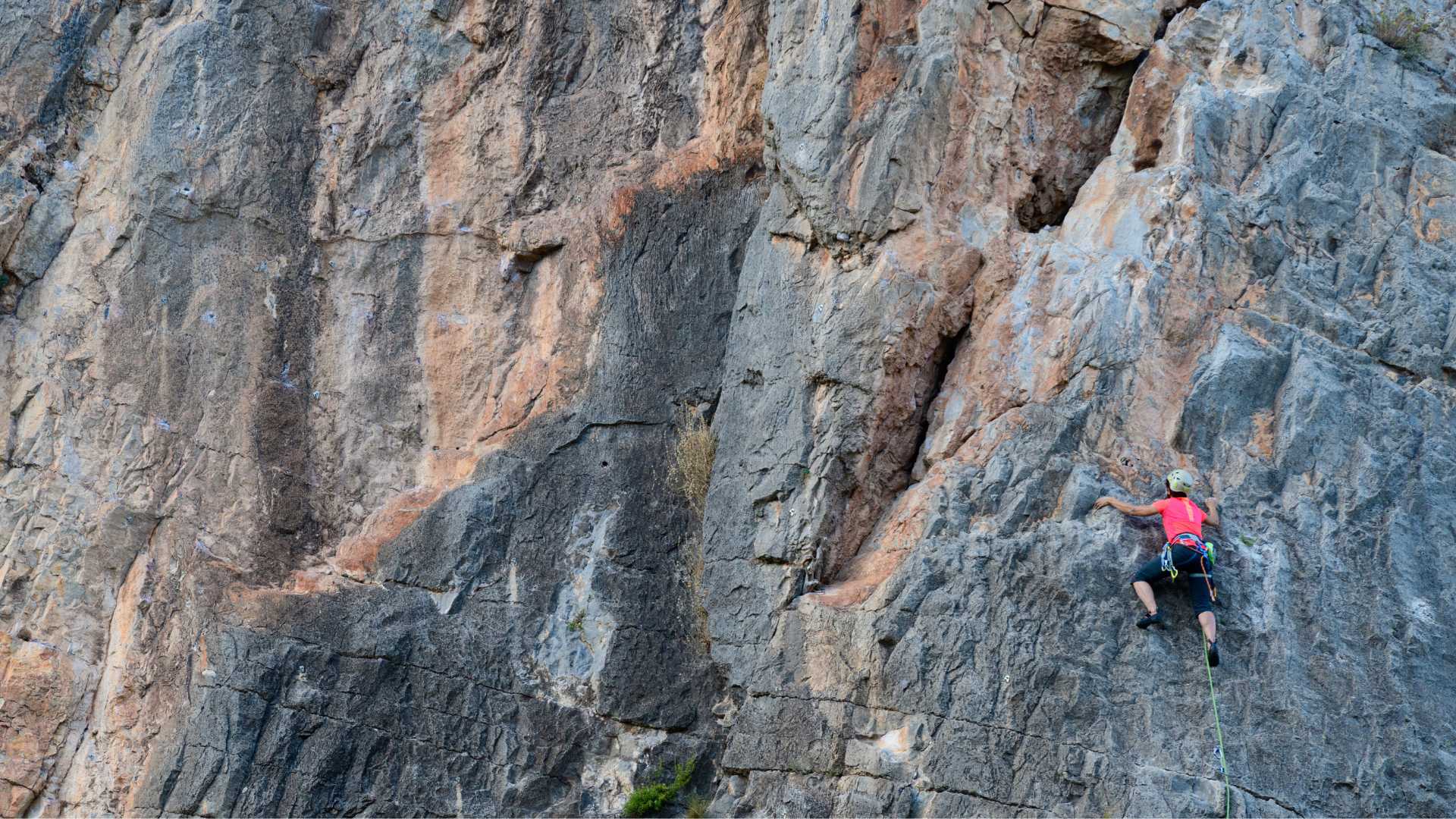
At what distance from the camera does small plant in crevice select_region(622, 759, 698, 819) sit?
35.4 feet

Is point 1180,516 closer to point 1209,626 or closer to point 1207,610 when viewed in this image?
point 1207,610

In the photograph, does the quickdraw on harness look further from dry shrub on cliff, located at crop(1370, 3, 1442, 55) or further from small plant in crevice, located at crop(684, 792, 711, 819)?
dry shrub on cliff, located at crop(1370, 3, 1442, 55)

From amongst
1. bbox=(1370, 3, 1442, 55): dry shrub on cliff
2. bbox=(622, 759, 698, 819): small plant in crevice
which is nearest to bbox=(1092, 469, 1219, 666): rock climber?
bbox=(622, 759, 698, 819): small plant in crevice

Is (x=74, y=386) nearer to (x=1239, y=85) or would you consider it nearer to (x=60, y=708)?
(x=60, y=708)

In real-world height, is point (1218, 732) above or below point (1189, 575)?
below

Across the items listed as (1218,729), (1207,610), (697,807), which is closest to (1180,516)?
(1207,610)

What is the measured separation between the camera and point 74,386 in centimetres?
1218

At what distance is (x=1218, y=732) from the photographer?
9305 mm

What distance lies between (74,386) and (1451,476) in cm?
1067

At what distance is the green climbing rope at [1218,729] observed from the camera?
9.14 meters

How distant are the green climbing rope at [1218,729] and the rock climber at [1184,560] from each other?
0.06 metres

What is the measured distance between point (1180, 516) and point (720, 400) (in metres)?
3.95

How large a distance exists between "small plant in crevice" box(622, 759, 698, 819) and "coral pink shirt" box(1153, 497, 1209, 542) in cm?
398

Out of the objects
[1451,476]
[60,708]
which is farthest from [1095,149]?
[60,708]
